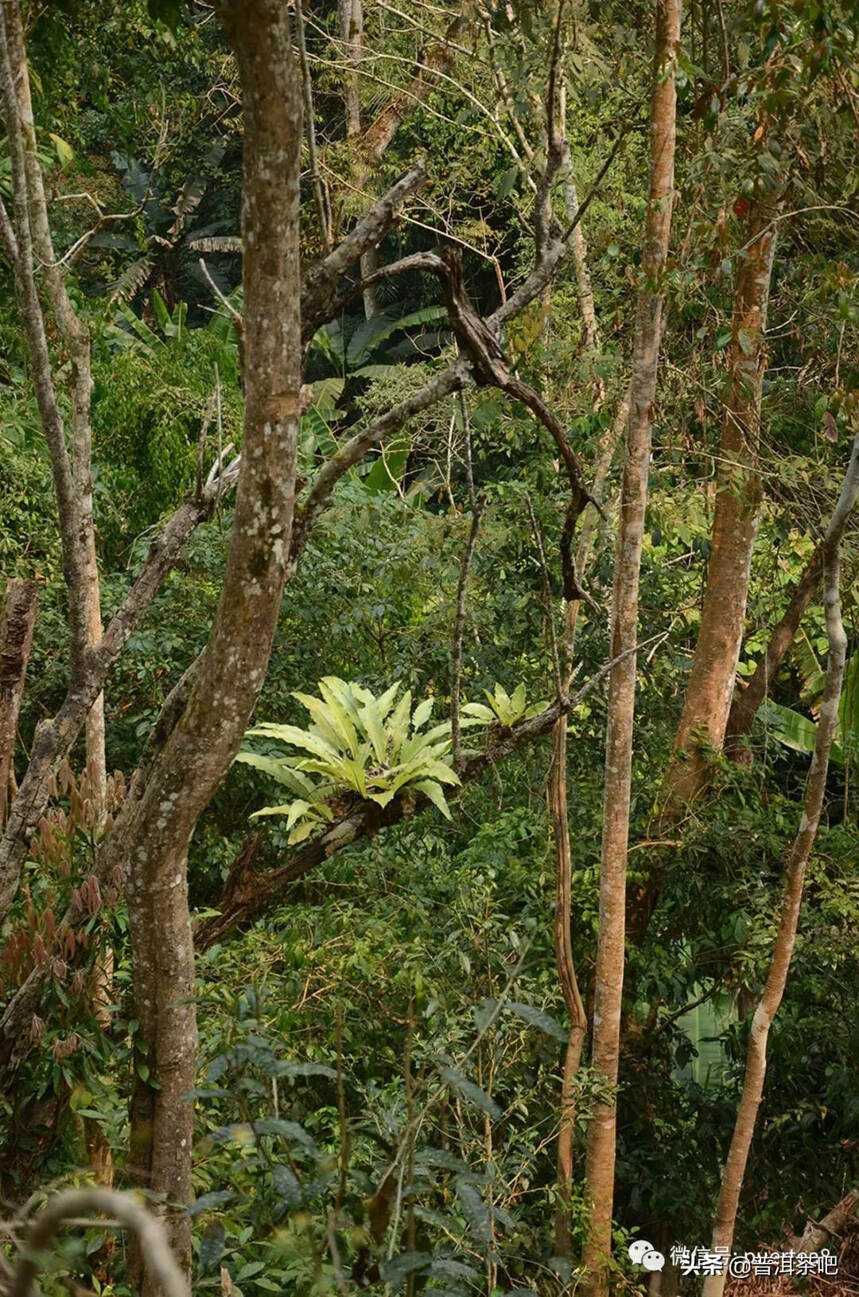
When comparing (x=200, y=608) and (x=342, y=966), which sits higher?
(x=200, y=608)

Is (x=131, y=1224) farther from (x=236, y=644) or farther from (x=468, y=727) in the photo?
(x=468, y=727)

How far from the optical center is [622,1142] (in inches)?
196

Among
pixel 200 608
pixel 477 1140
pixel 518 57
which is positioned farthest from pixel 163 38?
pixel 477 1140

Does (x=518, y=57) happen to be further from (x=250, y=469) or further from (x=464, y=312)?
(x=250, y=469)

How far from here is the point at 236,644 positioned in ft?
6.67

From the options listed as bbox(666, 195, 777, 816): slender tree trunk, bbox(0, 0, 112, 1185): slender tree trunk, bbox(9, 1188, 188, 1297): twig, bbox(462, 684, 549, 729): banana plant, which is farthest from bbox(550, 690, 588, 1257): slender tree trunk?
bbox(9, 1188, 188, 1297): twig

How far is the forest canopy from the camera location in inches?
84.2

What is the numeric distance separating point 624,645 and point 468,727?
116 centimetres

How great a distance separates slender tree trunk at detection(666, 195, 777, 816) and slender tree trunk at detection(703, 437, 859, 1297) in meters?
1.09

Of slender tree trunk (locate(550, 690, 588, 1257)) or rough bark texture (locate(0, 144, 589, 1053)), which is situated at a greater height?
rough bark texture (locate(0, 144, 589, 1053))

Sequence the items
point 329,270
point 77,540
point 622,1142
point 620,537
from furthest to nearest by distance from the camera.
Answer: point 622,1142 < point 620,537 < point 77,540 < point 329,270

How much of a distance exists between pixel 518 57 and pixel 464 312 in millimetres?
2088

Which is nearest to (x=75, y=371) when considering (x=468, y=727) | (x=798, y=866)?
(x=468, y=727)

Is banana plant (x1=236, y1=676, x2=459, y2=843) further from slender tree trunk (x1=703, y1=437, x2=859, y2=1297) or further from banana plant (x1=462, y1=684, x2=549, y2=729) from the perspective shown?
slender tree trunk (x1=703, y1=437, x2=859, y2=1297)
